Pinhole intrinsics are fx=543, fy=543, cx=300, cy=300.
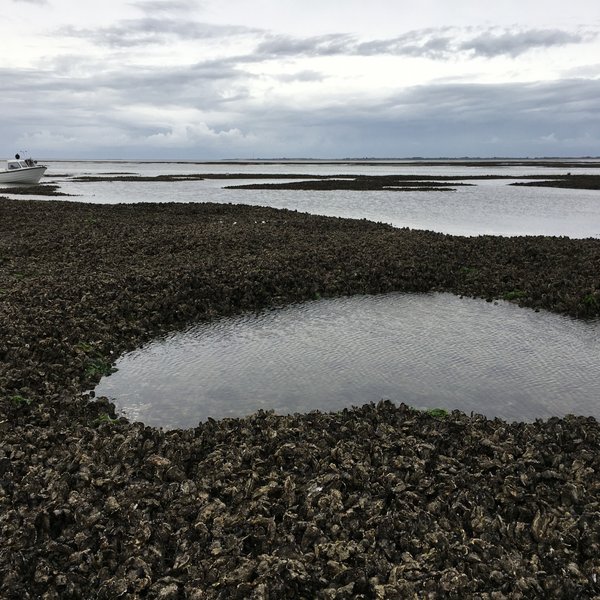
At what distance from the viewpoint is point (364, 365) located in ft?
48.3

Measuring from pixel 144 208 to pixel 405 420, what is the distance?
129ft

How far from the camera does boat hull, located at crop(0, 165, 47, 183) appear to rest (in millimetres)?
83750

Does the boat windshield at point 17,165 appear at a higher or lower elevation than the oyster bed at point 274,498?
higher

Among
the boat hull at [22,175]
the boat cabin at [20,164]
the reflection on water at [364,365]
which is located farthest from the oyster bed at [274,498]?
the boat cabin at [20,164]

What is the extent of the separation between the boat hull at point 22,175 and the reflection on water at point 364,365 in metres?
79.4

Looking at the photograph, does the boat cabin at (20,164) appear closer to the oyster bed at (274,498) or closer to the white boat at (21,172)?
the white boat at (21,172)

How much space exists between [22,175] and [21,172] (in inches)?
24.3

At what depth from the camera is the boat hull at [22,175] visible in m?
83.8

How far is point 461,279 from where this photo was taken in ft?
79.4

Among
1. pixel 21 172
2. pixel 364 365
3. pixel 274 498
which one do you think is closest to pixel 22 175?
pixel 21 172

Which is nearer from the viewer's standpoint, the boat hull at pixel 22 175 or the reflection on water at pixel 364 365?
the reflection on water at pixel 364 365

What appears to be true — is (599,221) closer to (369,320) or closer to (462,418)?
(369,320)

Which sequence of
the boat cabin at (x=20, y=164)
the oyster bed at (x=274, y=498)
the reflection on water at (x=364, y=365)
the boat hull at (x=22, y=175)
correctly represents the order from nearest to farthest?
the oyster bed at (x=274, y=498)
the reflection on water at (x=364, y=365)
the boat hull at (x=22, y=175)
the boat cabin at (x=20, y=164)

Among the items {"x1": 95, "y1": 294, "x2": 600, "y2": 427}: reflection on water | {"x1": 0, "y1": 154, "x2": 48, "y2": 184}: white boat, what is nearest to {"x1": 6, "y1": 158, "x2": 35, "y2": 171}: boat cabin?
{"x1": 0, "y1": 154, "x2": 48, "y2": 184}: white boat
